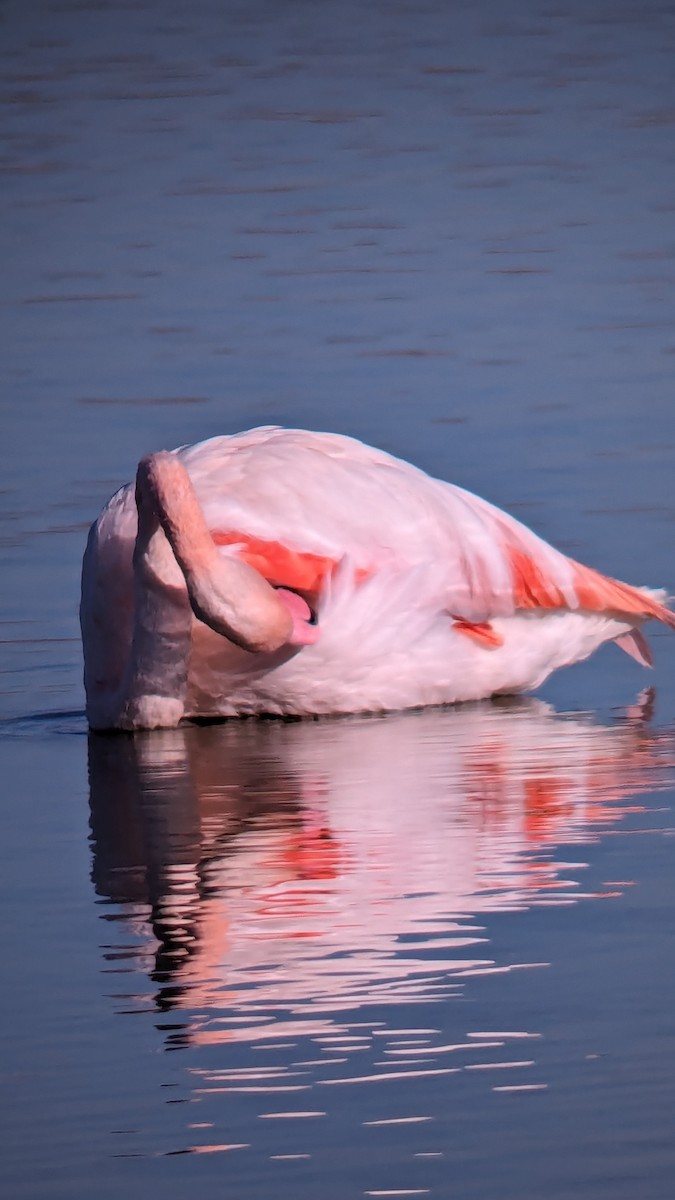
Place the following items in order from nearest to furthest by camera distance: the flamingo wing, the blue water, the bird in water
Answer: the blue water < the bird in water < the flamingo wing

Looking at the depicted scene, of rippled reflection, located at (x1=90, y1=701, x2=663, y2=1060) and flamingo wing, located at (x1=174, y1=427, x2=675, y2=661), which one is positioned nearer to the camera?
rippled reflection, located at (x1=90, y1=701, x2=663, y2=1060)

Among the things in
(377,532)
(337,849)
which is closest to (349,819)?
(337,849)

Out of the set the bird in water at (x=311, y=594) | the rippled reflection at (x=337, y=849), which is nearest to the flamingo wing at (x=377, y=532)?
the bird in water at (x=311, y=594)

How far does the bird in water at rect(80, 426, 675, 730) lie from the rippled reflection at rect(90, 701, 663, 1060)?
0.13m

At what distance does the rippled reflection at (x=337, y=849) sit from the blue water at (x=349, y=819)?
1 centimetres

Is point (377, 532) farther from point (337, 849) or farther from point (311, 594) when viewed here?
point (337, 849)

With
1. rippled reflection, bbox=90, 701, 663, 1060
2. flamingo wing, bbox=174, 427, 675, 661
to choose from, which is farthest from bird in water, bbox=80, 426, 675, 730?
rippled reflection, bbox=90, 701, 663, 1060

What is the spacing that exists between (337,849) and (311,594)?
200 centimetres

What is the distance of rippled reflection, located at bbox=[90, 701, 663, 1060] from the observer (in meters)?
3.75

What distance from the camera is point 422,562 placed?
686 centimetres

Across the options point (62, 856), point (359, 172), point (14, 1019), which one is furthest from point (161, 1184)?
point (359, 172)

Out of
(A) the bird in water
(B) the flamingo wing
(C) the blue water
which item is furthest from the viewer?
(B) the flamingo wing

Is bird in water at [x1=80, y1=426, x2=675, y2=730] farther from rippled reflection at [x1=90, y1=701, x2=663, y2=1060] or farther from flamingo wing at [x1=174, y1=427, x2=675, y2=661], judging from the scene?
rippled reflection at [x1=90, y1=701, x2=663, y2=1060]

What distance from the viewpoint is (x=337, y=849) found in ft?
15.5
